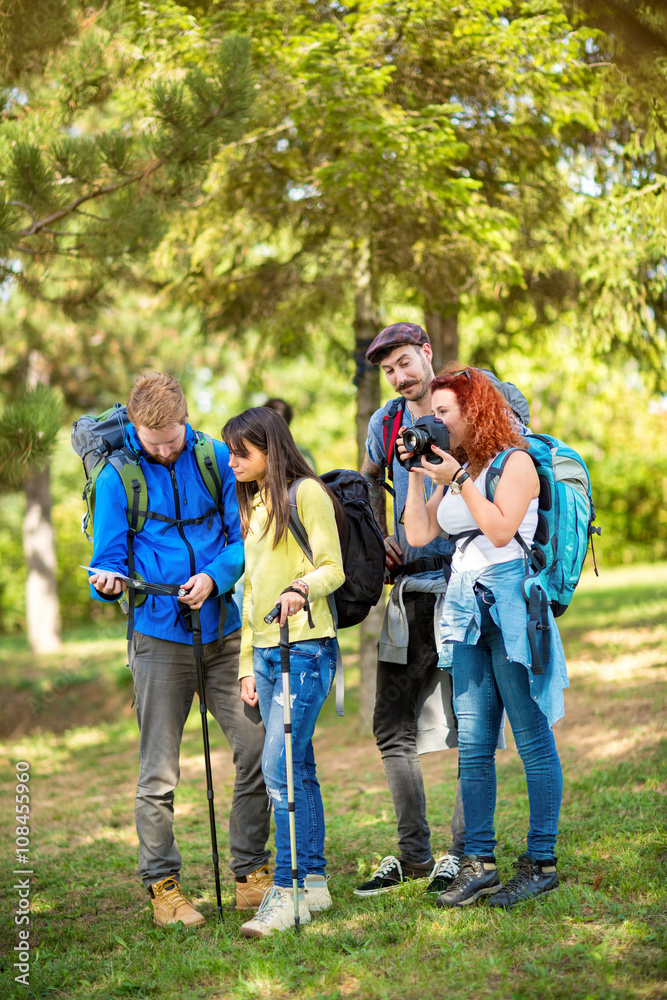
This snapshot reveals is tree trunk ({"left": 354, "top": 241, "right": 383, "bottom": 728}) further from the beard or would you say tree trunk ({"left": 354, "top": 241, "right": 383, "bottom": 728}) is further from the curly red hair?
the curly red hair

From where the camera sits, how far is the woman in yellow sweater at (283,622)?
3391mm

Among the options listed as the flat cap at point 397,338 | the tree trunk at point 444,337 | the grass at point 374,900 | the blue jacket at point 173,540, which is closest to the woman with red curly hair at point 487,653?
the grass at point 374,900

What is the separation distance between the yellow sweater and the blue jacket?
0.90ft

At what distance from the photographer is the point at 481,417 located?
130 inches

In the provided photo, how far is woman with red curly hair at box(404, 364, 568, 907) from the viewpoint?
3.25 meters

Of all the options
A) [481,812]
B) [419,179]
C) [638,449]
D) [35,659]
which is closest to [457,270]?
[419,179]

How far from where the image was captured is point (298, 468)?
141 inches

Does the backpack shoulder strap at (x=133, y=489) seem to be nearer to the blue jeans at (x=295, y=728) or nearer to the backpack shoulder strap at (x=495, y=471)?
the blue jeans at (x=295, y=728)

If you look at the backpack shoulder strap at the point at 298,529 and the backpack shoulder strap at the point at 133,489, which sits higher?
the backpack shoulder strap at the point at 133,489

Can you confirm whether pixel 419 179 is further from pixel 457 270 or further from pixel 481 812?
pixel 481 812

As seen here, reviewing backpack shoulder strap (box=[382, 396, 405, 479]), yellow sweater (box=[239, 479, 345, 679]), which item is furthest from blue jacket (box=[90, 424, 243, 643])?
backpack shoulder strap (box=[382, 396, 405, 479])

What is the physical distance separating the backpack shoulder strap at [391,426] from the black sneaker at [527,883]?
1.62 metres

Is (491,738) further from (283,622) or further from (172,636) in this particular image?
(172,636)

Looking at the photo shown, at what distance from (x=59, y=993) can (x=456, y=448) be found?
243cm
